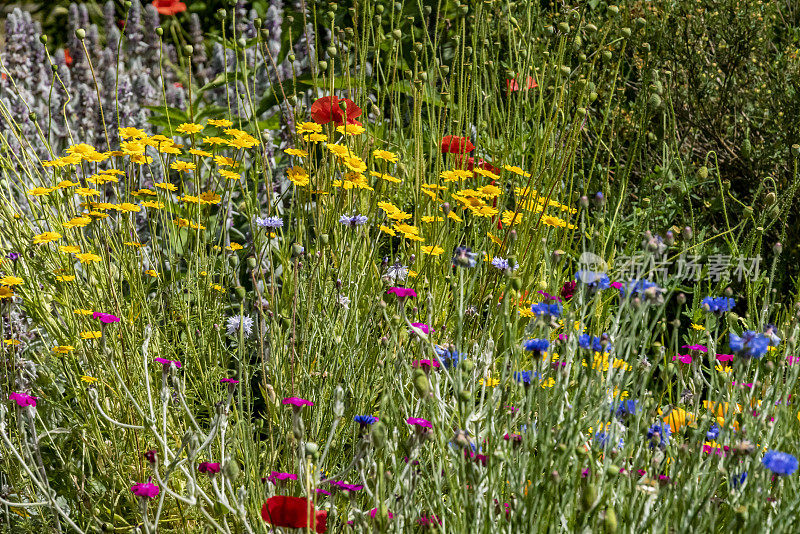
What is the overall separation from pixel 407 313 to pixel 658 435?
89cm

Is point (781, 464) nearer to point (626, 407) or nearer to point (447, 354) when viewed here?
point (626, 407)

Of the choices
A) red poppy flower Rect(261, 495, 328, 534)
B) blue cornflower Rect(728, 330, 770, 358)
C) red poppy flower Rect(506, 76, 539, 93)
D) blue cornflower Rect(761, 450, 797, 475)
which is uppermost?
red poppy flower Rect(506, 76, 539, 93)

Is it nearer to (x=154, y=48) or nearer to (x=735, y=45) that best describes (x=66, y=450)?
(x=735, y=45)

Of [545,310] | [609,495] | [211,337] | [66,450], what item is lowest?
[66,450]

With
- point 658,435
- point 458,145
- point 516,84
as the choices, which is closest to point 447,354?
point 658,435

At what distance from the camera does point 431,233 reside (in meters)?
2.55

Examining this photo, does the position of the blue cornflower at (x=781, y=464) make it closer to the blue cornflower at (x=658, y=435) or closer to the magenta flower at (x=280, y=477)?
the blue cornflower at (x=658, y=435)

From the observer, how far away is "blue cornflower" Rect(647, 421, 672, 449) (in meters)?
1.52

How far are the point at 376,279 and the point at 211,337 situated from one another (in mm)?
514

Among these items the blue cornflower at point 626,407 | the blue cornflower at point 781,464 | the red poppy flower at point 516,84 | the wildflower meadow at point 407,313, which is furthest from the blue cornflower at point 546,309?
the red poppy flower at point 516,84

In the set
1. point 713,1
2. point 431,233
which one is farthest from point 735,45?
point 431,233

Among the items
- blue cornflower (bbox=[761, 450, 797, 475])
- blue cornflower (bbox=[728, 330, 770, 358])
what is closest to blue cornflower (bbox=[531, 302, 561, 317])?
blue cornflower (bbox=[728, 330, 770, 358])

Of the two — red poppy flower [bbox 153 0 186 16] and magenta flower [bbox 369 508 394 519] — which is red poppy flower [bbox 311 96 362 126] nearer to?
magenta flower [bbox 369 508 394 519]

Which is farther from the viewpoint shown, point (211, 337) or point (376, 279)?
point (376, 279)
